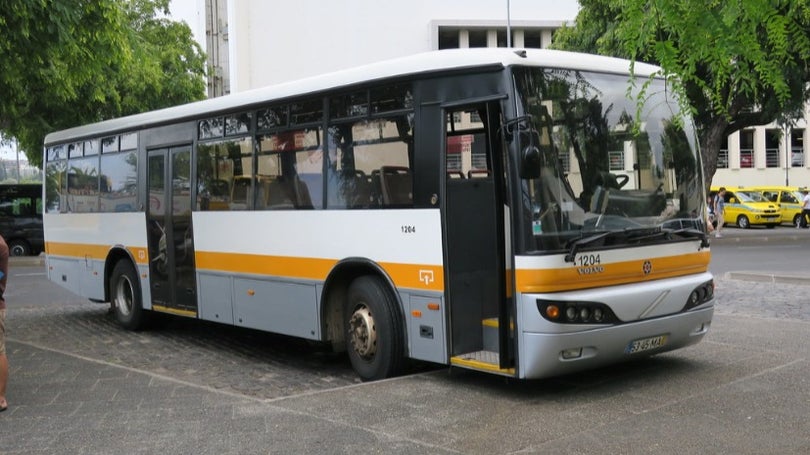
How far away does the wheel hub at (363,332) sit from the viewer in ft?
27.1

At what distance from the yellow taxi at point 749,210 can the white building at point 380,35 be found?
17.8m

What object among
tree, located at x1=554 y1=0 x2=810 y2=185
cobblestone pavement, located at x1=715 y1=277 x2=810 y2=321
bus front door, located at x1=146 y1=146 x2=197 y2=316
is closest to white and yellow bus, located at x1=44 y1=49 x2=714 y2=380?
tree, located at x1=554 y1=0 x2=810 y2=185

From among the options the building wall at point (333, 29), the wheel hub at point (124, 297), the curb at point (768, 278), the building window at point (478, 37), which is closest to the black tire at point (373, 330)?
the wheel hub at point (124, 297)

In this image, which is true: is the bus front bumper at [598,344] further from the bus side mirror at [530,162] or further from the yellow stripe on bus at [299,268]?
the bus side mirror at [530,162]

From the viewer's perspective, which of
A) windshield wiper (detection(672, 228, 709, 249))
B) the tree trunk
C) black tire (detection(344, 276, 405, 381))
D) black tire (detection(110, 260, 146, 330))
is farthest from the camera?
the tree trunk

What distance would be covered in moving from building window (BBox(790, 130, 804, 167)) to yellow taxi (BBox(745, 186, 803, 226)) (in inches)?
706

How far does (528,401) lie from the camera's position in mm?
7117

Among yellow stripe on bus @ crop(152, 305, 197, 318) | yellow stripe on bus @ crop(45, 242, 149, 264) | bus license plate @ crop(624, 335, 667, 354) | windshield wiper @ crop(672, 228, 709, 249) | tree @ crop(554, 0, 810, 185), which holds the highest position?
tree @ crop(554, 0, 810, 185)

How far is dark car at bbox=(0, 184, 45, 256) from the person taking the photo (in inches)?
1121

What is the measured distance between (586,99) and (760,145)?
176ft

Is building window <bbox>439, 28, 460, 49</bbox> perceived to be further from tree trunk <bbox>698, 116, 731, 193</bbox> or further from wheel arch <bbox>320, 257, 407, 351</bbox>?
wheel arch <bbox>320, 257, 407, 351</bbox>

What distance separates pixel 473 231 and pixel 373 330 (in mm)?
1507

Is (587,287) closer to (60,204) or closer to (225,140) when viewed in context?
(225,140)

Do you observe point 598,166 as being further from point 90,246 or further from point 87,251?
point 87,251
